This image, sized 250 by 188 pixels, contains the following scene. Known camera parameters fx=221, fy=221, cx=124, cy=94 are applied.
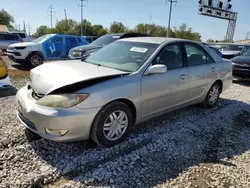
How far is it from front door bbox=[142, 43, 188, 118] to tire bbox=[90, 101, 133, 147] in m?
0.37

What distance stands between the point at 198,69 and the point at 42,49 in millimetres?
8582

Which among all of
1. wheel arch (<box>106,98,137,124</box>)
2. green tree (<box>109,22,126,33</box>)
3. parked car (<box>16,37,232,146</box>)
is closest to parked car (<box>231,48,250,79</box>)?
parked car (<box>16,37,232,146</box>)

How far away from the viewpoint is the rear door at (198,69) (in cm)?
429

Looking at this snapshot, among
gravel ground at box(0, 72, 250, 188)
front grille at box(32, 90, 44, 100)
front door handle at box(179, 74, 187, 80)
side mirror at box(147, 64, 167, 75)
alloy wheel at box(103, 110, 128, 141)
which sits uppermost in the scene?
side mirror at box(147, 64, 167, 75)

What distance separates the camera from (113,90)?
2.99 meters

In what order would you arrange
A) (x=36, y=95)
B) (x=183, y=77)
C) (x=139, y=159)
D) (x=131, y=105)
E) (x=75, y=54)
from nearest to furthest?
1. (x=139, y=159)
2. (x=36, y=95)
3. (x=131, y=105)
4. (x=183, y=77)
5. (x=75, y=54)

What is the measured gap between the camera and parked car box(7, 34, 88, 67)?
1004cm

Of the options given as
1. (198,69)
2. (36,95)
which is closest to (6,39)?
(36,95)

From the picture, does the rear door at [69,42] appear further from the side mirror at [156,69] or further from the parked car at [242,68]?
the side mirror at [156,69]

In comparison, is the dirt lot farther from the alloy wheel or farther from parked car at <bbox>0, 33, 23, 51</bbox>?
parked car at <bbox>0, 33, 23, 51</bbox>

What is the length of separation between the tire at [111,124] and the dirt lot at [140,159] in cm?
13

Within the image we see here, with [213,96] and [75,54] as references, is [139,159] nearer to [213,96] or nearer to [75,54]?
[213,96]

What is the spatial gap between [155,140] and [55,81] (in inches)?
69.2

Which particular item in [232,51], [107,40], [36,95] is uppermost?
[107,40]
